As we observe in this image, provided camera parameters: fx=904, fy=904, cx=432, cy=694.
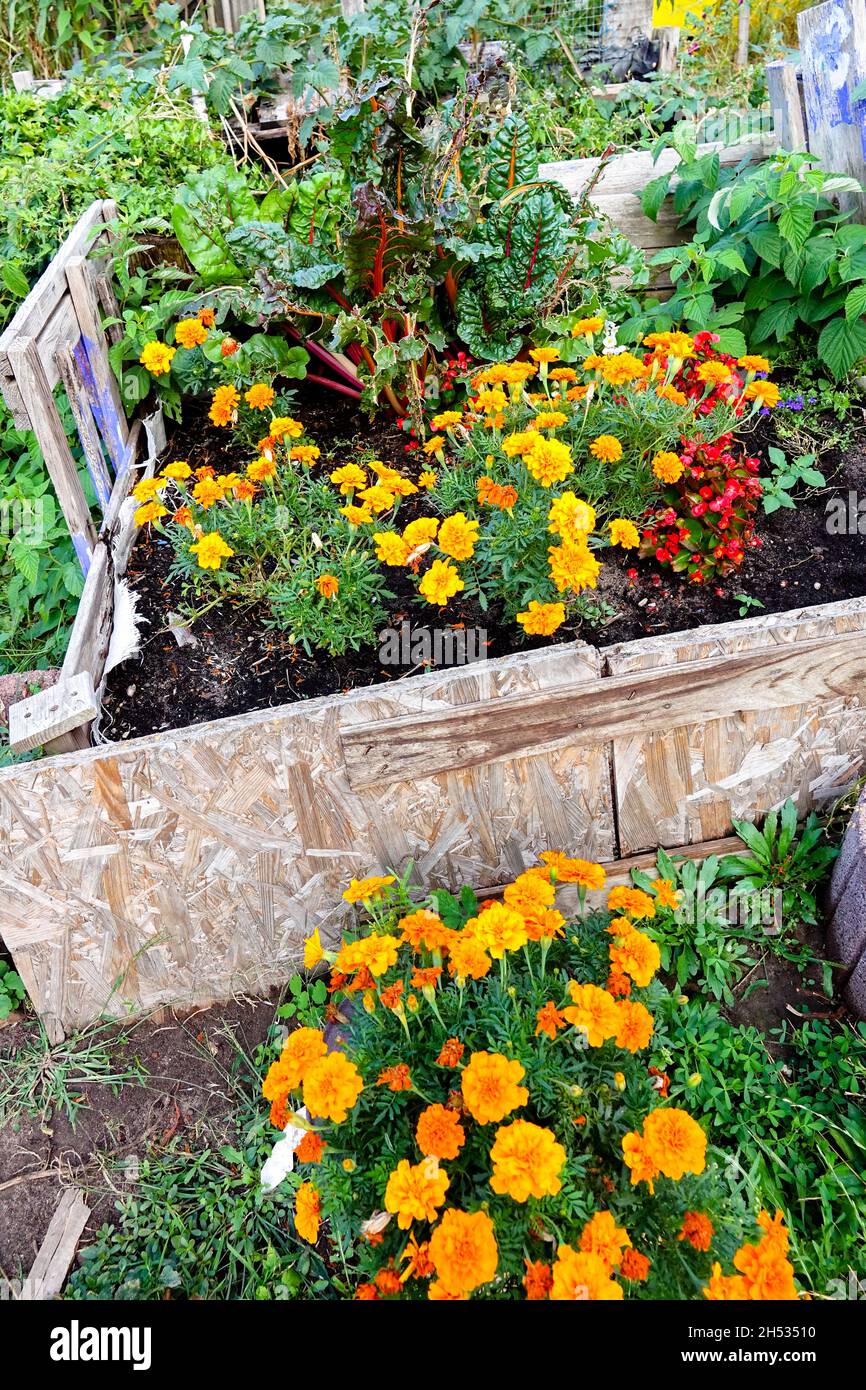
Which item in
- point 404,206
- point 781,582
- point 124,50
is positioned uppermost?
point 124,50

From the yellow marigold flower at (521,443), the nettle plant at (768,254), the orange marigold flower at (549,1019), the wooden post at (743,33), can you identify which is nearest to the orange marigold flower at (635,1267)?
the orange marigold flower at (549,1019)

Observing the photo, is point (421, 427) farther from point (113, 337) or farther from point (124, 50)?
point (124, 50)

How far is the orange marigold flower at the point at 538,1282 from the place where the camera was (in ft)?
4.42

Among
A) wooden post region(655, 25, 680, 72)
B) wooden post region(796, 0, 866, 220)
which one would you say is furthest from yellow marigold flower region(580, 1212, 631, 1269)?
wooden post region(655, 25, 680, 72)

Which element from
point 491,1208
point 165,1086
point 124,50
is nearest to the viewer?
point 491,1208

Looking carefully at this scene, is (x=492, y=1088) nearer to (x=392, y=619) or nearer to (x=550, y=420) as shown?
(x=392, y=619)

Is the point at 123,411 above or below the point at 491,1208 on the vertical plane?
above

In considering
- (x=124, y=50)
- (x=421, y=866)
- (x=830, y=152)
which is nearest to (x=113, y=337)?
(x=421, y=866)

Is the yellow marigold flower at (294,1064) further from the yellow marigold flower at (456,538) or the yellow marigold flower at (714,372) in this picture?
the yellow marigold flower at (714,372)

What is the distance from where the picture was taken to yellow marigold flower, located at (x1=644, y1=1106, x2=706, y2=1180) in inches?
52.2

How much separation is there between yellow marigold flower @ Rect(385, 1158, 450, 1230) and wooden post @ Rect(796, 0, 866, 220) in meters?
3.13

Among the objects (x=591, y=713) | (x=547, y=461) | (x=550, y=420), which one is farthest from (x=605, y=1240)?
(x=550, y=420)

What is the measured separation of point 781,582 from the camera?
248 centimetres

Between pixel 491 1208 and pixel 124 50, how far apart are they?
576 centimetres
